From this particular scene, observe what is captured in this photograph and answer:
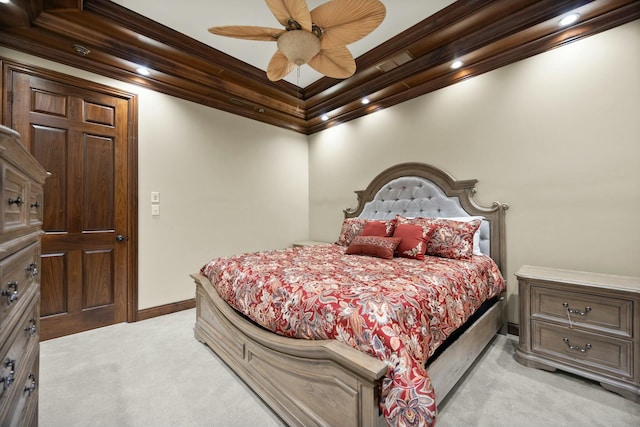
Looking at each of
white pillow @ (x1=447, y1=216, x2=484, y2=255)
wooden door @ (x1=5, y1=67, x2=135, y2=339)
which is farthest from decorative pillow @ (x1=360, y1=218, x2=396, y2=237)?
wooden door @ (x1=5, y1=67, x2=135, y2=339)

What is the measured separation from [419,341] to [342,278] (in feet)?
1.94

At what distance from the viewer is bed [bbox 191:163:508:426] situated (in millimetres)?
1086

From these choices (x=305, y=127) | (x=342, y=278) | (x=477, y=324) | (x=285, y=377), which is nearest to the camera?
(x=285, y=377)

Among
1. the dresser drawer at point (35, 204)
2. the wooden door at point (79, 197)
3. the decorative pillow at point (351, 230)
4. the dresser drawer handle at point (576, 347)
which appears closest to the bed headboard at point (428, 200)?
the decorative pillow at point (351, 230)

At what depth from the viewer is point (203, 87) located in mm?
3342

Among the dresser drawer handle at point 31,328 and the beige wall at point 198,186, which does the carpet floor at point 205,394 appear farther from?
the beige wall at point 198,186

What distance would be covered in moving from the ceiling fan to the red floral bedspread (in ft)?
5.34

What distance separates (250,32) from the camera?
195 cm

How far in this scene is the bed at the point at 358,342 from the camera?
109 cm

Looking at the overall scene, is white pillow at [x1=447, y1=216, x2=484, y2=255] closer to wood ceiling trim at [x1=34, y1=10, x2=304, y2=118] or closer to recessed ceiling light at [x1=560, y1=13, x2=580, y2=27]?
recessed ceiling light at [x1=560, y1=13, x2=580, y2=27]

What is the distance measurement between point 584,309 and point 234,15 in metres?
3.70

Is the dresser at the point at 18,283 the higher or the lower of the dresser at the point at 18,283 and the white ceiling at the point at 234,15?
the lower

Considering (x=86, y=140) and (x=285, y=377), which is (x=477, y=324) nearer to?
(x=285, y=377)

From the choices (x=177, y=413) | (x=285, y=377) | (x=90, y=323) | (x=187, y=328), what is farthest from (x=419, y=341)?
(x=90, y=323)
